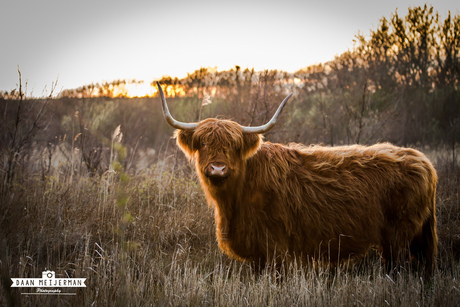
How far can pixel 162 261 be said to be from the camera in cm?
358

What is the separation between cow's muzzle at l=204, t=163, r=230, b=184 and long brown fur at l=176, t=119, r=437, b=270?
200mm

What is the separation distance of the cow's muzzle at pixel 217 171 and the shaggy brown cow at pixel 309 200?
0.18 metres

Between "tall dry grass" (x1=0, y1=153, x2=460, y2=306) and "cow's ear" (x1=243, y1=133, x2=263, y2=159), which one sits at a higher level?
"cow's ear" (x1=243, y1=133, x2=263, y2=159)

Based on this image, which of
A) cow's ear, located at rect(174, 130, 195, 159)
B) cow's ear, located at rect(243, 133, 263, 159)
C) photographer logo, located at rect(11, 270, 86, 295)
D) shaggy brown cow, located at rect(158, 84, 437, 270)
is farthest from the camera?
cow's ear, located at rect(174, 130, 195, 159)

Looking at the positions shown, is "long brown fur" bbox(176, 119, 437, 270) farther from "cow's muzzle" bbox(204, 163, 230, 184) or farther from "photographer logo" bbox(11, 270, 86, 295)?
"photographer logo" bbox(11, 270, 86, 295)

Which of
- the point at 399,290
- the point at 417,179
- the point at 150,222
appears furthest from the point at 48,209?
the point at 417,179

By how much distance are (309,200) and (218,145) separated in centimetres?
127

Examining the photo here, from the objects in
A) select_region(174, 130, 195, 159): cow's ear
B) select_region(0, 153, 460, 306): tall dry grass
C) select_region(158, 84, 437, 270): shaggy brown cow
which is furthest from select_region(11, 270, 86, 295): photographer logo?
select_region(174, 130, 195, 159): cow's ear

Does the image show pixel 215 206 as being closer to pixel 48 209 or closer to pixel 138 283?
pixel 138 283

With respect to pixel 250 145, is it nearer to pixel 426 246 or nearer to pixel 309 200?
pixel 309 200

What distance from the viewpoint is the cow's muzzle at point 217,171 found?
3.24 m

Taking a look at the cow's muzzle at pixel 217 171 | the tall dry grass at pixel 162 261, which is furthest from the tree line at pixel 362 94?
the cow's muzzle at pixel 217 171

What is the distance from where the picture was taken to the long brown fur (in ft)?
11.9

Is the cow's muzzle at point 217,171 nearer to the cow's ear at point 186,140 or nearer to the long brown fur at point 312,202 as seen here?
the long brown fur at point 312,202
